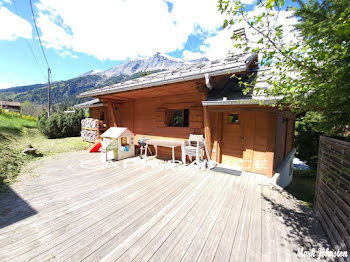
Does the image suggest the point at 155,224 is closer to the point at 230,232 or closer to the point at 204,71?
the point at 230,232

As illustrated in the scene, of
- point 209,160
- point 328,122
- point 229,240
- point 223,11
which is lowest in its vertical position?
point 229,240

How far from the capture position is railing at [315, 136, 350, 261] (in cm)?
177

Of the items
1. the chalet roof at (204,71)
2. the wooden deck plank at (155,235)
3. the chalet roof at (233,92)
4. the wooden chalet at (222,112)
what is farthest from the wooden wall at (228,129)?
the wooden deck plank at (155,235)

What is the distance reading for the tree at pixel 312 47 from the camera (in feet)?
4.70

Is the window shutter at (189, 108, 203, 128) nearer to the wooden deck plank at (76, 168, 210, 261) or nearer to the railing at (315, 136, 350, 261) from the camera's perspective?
the wooden deck plank at (76, 168, 210, 261)

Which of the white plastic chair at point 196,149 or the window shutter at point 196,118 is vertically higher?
the window shutter at point 196,118

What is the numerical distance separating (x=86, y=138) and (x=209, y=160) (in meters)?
8.78

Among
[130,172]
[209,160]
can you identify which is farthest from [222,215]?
[130,172]

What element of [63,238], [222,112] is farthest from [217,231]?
[222,112]

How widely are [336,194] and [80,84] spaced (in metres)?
151

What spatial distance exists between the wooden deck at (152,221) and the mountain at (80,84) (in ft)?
300

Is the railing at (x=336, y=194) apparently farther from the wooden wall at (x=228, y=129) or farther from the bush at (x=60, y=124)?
the bush at (x=60, y=124)

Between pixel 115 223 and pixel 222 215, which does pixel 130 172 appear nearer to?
pixel 115 223

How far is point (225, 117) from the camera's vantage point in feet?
16.3
